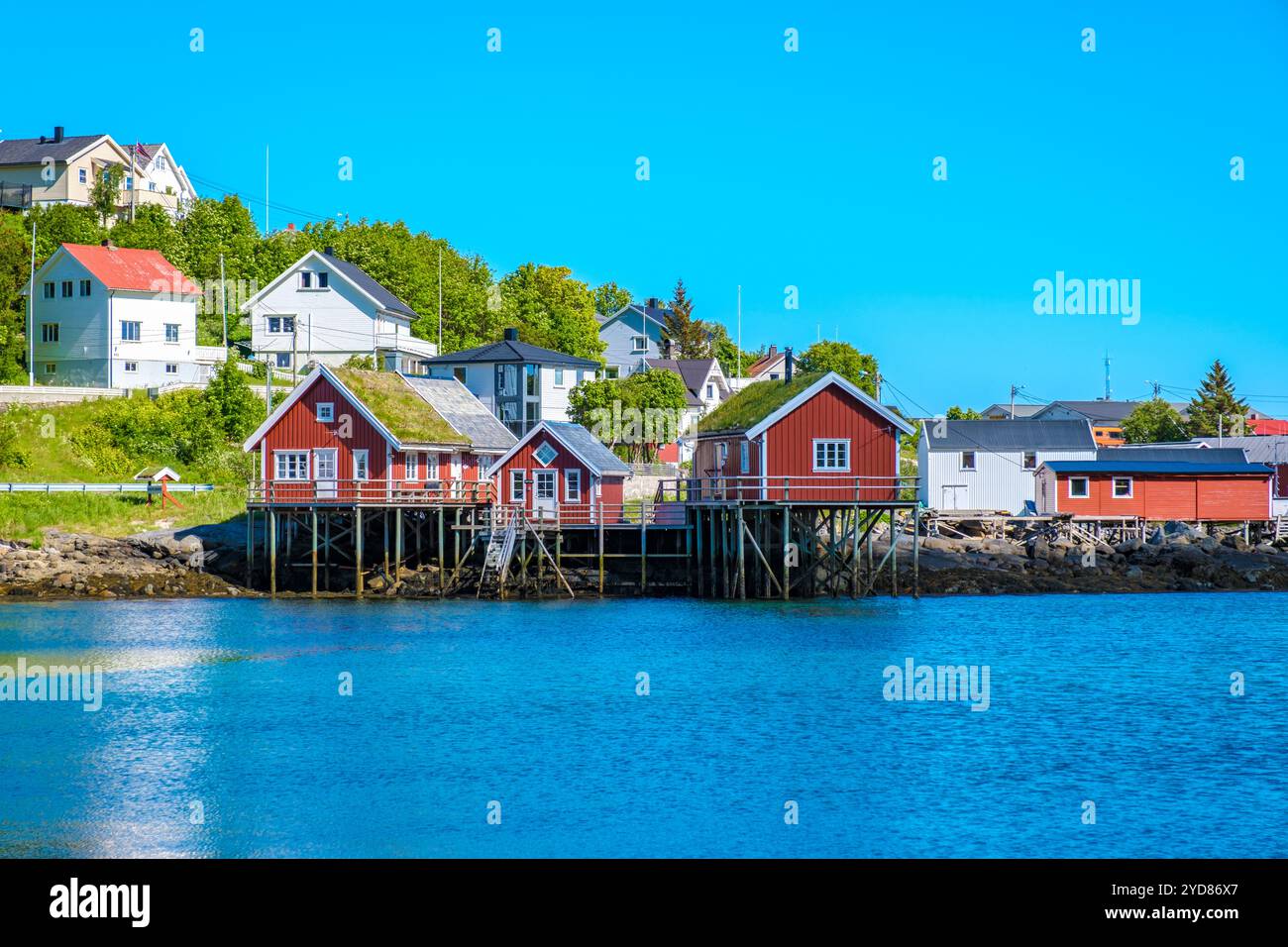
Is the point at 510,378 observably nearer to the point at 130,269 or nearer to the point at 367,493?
the point at 130,269

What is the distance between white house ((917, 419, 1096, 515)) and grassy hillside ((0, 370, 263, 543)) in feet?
102

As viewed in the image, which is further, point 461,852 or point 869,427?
point 869,427

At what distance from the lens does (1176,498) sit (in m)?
65.4

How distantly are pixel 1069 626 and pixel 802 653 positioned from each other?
1161cm

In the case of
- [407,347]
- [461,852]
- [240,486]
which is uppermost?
[407,347]

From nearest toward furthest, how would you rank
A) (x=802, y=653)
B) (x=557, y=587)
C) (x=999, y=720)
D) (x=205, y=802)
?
(x=205, y=802) → (x=999, y=720) → (x=802, y=653) → (x=557, y=587)

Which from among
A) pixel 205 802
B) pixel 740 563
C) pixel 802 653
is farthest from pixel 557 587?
pixel 205 802

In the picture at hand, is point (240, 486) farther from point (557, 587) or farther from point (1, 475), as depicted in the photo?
point (557, 587)

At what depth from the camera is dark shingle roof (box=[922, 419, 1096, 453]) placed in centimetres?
6962

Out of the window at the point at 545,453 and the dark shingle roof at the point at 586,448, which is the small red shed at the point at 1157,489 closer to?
the dark shingle roof at the point at 586,448

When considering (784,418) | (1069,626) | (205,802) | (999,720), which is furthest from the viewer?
(784,418)

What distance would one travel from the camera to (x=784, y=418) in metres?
50.1

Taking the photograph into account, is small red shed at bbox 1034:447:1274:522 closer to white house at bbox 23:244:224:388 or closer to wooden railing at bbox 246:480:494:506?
wooden railing at bbox 246:480:494:506

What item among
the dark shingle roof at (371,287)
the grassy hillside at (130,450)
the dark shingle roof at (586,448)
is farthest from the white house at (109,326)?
the dark shingle roof at (586,448)
